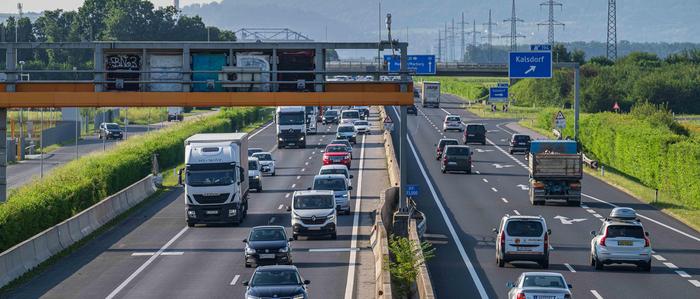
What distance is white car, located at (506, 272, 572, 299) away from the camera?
91.9ft

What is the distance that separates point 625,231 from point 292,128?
60105 mm

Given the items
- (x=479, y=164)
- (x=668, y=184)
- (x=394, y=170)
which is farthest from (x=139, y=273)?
(x=479, y=164)

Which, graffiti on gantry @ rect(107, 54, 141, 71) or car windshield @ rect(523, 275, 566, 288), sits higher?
graffiti on gantry @ rect(107, 54, 141, 71)

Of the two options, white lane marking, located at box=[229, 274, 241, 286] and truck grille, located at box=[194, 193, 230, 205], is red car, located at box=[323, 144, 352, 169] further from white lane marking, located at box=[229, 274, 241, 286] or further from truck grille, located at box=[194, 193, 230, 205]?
white lane marking, located at box=[229, 274, 241, 286]

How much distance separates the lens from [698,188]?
187 ft

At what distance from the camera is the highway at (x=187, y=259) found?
34.6 metres

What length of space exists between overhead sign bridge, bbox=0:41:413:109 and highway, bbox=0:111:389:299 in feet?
17.1

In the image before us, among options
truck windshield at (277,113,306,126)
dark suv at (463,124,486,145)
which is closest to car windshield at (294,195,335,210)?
truck windshield at (277,113,306,126)

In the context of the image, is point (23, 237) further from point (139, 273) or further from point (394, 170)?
point (394, 170)

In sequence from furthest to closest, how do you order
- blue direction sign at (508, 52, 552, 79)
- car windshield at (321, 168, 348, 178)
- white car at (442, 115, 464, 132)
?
white car at (442, 115, 464, 132) → blue direction sign at (508, 52, 552, 79) → car windshield at (321, 168, 348, 178)

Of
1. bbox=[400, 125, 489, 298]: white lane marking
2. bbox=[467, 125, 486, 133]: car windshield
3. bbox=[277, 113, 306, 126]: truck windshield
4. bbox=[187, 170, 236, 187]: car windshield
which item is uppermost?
bbox=[277, 113, 306, 126]: truck windshield

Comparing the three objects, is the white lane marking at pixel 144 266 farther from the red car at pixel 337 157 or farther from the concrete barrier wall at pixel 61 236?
the red car at pixel 337 157

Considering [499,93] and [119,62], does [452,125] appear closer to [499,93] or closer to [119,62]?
[499,93]

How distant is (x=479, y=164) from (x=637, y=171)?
43.2 feet
